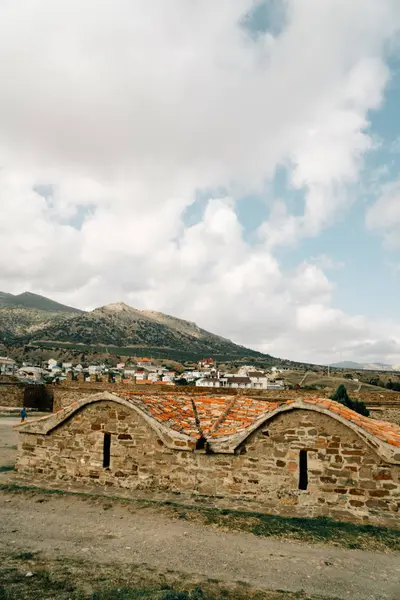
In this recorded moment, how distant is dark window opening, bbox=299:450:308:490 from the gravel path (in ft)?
7.16

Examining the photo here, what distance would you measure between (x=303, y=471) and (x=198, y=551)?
395cm

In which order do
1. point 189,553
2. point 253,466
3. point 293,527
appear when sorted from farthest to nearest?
point 253,466 → point 293,527 → point 189,553

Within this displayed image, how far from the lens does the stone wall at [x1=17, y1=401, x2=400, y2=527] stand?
9.67m

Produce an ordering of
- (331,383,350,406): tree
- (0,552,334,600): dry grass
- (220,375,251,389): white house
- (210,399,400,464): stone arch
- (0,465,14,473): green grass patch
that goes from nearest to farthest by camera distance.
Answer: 1. (0,552,334,600): dry grass
2. (210,399,400,464): stone arch
3. (0,465,14,473): green grass patch
4. (331,383,350,406): tree
5. (220,375,251,389): white house

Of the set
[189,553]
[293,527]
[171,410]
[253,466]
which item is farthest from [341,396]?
[189,553]

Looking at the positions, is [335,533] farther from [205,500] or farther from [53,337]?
[53,337]

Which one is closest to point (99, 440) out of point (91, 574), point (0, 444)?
point (91, 574)

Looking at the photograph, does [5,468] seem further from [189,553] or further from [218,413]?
[189,553]

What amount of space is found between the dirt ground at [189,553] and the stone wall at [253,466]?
1524 millimetres

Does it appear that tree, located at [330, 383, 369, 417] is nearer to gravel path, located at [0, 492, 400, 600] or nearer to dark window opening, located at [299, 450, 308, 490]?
dark window opening, located at [299, 450, 308, 490]

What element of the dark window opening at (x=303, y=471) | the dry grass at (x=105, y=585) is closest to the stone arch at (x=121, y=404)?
the dark window opening at (x=303, y=471)

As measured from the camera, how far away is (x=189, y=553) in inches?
295

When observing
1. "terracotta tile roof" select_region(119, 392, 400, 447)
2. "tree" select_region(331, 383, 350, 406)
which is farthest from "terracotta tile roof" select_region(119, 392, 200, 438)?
"tree" select_region(331, 383, 350, 406)

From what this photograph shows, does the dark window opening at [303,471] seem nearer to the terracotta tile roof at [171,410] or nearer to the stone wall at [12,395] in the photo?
the terracotta tile roof at [171,410]
